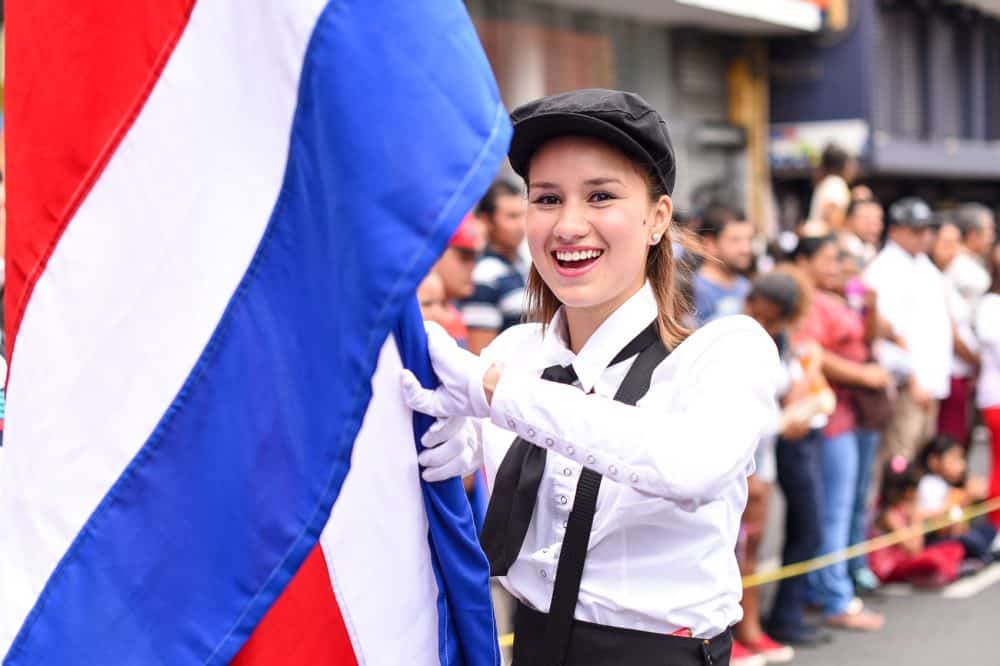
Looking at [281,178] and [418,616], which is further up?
[281,178]

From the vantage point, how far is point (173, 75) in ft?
6.79

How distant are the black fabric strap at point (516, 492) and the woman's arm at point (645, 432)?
26 cm

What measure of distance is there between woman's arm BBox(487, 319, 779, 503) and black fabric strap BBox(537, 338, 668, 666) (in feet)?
0.55

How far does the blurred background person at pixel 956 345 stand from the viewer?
8.40 metres

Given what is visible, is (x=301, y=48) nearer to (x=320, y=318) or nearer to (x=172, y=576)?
(x=320, y=318)

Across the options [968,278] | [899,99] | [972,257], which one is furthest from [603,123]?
[899,99]

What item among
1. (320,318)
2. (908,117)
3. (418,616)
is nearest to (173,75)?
(320,318)

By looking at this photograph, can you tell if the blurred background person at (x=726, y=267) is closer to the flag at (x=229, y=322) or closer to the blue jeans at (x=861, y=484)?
the blue jeans at (x=861, y=484)

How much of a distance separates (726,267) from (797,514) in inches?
47.5

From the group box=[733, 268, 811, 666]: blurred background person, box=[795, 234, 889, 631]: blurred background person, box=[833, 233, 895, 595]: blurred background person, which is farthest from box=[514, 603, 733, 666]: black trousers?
box=[833, 233, 895, 595]: blurred background person

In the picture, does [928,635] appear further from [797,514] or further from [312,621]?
[312,621]

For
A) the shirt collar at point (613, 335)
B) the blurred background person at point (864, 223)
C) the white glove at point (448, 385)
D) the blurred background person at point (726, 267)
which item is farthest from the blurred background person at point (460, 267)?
the blurred background person at point (864, 223)

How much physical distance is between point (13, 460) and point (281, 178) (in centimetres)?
66

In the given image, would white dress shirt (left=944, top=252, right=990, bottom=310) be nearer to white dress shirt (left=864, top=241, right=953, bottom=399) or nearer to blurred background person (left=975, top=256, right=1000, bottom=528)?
blurred background person (left=975, top=256, right=1000, bottom=528)
